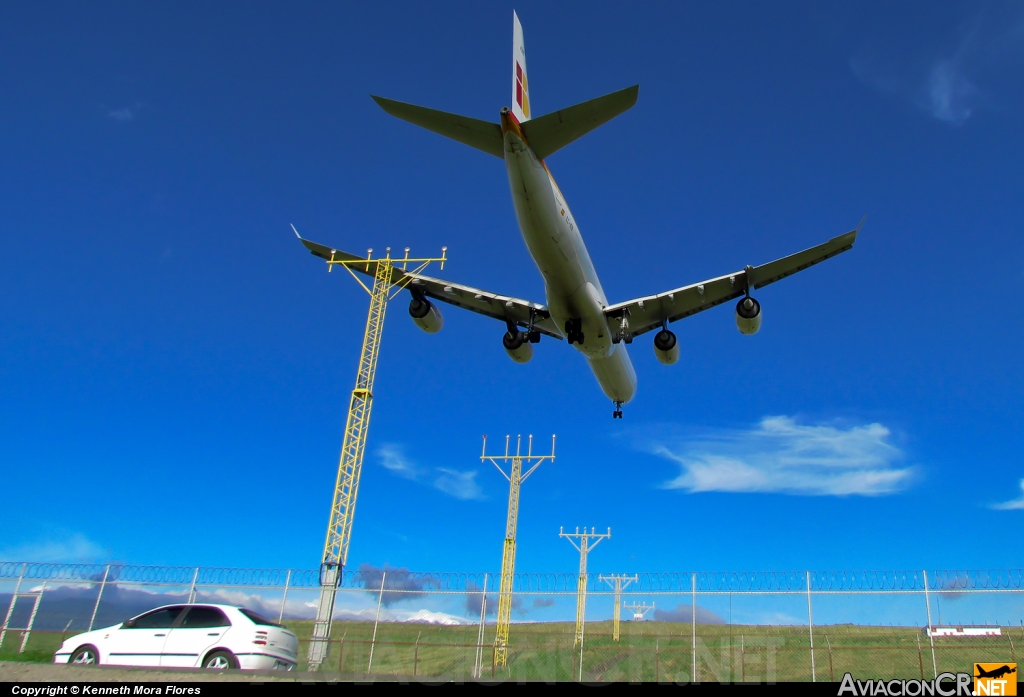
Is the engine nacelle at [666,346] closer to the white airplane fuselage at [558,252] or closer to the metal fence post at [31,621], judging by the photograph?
the white airplane fuselage at [558,252]

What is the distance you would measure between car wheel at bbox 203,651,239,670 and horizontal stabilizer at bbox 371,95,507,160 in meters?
12.1

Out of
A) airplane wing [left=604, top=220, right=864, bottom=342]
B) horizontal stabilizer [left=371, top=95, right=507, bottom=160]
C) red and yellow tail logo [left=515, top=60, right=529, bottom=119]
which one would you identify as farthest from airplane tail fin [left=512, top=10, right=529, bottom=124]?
airplane wing [left=604, top=220, right=864, bottom=342]

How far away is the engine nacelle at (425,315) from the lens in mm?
22391

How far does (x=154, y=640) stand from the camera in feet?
34.8

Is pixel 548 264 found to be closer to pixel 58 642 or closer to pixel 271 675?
pixel 271 675

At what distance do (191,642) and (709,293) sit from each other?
1836 centimetres

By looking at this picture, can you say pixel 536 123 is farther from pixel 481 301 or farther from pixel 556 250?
pixel 481 301

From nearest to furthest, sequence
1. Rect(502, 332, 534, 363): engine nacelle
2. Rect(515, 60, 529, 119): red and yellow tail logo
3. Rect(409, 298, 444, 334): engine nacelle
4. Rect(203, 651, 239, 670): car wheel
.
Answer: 1. Rect(203, 651, 239, 670): car wheel
2. Rect(515, 60, 529, 119): red and yellow tail logo
3. Rect(409, 298, 444, 334): engine nacelle
4. Rect(502, 332, 534, 363): engine nacelle

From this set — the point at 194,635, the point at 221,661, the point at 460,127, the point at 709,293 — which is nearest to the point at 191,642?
the point at 194,635

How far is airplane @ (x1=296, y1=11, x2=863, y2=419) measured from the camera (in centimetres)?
1605

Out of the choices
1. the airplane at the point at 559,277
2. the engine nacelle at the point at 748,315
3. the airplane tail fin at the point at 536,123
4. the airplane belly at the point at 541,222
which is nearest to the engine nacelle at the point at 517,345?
the airplane at the point at 559,277

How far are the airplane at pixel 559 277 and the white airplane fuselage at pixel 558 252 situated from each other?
0.09 feet

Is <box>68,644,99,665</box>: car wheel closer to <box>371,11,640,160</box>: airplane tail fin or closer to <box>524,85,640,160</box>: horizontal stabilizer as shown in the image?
<box>371,11,640,160</box>: airplane tail fin

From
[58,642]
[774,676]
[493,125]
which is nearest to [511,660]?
[774,676]
